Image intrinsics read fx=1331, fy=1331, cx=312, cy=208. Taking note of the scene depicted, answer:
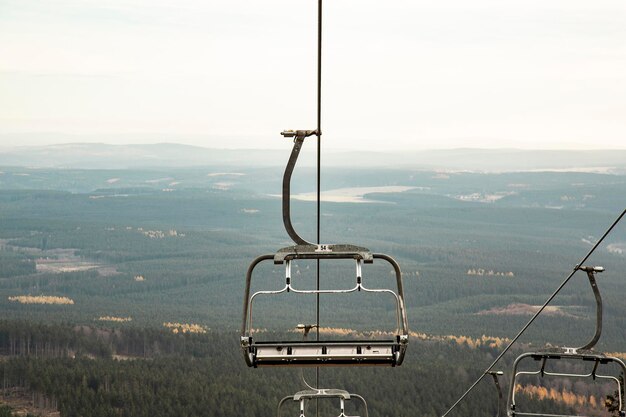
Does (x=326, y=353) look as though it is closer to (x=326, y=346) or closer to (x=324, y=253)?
(x=326, y=346)

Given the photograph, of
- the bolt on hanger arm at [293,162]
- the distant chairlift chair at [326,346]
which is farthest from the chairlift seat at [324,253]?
the bolt on hanger arm at [293,162]

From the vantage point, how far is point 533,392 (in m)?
163

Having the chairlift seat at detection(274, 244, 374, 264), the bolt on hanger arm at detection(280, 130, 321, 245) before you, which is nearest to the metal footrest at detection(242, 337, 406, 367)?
the chairlift seat at detection(274, 244, 374, 264)

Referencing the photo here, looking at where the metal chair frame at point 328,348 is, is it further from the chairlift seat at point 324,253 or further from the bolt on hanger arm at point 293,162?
the bolt on hanger arm at point 293,162

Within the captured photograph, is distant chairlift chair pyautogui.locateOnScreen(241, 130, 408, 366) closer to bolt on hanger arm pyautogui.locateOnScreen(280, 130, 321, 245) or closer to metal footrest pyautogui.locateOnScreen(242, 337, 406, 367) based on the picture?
metal footrest pyautogui.locateOnScreen(242, 337, 406, 367)

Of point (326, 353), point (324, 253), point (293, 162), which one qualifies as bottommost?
point (326, 353)

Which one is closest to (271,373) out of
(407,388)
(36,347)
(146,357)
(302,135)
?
(407,388)

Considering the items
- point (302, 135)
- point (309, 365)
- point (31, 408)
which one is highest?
point (302, 135)

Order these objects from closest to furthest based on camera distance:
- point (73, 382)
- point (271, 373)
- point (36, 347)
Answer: point (271, 373), point (73, 382), point (36, 347)

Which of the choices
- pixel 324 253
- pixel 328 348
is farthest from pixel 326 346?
pixel 324 253

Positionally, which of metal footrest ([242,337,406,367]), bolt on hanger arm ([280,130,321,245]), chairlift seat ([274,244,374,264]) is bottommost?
metal footrest ([242,337,406,367])

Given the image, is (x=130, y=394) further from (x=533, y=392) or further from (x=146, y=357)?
(x=533, y=392)

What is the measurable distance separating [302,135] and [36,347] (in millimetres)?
178360

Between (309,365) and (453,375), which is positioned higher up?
(309,365)
